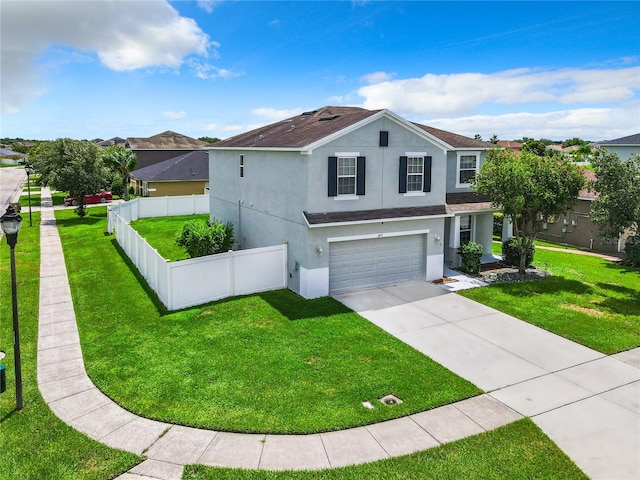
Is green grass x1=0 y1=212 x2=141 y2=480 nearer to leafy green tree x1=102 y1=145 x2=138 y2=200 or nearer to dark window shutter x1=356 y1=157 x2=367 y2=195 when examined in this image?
dark window shutter x1=356 y1=157 x2=367 y2=195

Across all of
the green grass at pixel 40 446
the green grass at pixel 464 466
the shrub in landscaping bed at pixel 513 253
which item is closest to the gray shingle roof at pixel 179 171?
the shrub in landscaping bed at pixel 513 253

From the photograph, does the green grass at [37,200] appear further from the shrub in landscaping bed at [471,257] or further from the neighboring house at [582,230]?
the neighboring house at [582,230]

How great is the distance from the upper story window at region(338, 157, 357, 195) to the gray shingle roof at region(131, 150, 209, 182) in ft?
88.2

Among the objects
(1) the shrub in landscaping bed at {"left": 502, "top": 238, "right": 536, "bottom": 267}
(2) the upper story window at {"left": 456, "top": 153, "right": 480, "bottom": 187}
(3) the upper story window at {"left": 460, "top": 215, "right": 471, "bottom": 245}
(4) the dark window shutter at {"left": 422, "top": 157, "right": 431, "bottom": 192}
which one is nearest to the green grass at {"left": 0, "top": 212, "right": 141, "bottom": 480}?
(4) the dark window shutter at {"left": 422, "top": 157, "right": 431, "bottom": 192}

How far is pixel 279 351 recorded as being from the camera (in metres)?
12.0

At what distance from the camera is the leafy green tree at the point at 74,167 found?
32406 millimetres

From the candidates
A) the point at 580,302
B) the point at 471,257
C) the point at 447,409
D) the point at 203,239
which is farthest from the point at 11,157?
the point at 447,409

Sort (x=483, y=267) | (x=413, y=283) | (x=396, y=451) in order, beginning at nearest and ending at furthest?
(x=396, y=451), (x=413, y=283), (x=483, y=267)

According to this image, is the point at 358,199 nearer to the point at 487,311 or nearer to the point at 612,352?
the point at 487,311

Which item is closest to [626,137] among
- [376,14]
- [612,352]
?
[376,14]

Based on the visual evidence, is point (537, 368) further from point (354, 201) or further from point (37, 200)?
point (37, 200)

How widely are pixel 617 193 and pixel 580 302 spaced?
12.9ft

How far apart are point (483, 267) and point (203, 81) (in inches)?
879

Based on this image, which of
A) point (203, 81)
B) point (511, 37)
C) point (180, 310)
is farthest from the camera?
point (203, 81)
